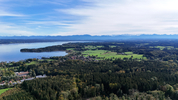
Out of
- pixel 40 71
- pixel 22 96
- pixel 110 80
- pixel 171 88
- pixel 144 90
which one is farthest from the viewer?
pixel 40 71

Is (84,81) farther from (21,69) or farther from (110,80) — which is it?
(21,69)

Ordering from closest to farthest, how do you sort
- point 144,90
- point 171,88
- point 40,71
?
point 171,88 → point 144,90 → point 40,71

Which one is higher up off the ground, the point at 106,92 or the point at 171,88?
the point at 171,88

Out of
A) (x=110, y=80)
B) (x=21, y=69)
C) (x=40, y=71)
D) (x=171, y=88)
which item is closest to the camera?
(x=171, y=88)

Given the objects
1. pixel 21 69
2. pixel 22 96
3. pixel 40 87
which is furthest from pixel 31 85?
pixel 21 69

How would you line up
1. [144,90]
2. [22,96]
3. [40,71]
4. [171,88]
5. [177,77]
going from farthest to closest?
[40,71]
[177,77]
[144,90]
[171,88]
[22,96]

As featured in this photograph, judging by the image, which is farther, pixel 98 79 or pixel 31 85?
pixel 98 79

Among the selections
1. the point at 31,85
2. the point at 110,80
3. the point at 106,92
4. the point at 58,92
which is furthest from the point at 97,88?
the point at 31,85

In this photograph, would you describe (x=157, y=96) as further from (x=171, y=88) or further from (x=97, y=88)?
(x=97, y=88)

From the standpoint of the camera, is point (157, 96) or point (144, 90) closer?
point (157, 96)
